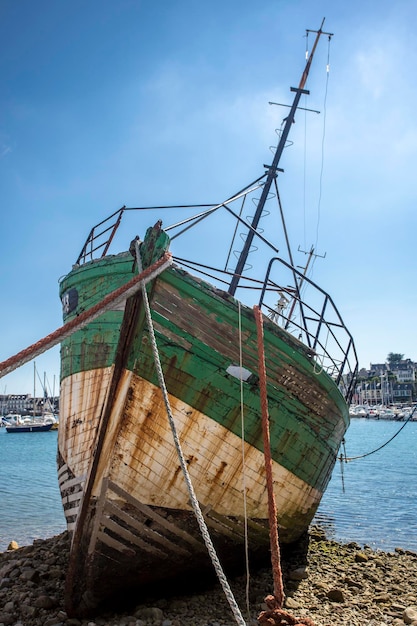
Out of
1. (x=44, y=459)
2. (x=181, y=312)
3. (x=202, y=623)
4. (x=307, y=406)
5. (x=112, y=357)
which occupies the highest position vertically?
(x=181, y=312)

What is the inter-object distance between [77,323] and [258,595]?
394 cm

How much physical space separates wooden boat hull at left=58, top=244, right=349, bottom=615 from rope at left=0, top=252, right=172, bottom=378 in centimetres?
22

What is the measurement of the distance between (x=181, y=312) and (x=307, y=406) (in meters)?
2.01

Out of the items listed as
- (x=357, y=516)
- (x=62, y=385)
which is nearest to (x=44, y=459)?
(x=357, y=516)

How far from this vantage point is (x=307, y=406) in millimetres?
5531

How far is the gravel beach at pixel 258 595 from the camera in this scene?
4.64m

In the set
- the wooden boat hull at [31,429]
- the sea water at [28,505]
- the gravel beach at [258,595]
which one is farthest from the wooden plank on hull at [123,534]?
the wooden boat hull at [31,429]

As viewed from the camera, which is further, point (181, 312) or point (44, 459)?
point (44, 459)

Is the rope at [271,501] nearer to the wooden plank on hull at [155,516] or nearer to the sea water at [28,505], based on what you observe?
the wooden plank on hull at [155,516]

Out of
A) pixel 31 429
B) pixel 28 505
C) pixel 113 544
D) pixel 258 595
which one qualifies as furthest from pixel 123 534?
pixel 31 429

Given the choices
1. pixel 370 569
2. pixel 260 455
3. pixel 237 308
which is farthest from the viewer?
pixel 370 569

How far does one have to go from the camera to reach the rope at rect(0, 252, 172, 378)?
3223mm

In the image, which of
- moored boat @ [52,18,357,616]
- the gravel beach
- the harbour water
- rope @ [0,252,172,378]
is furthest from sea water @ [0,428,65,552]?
rope @ [0,252,172,378]

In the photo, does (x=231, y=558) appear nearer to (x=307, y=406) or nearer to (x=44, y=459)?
(x=307, y=406)
